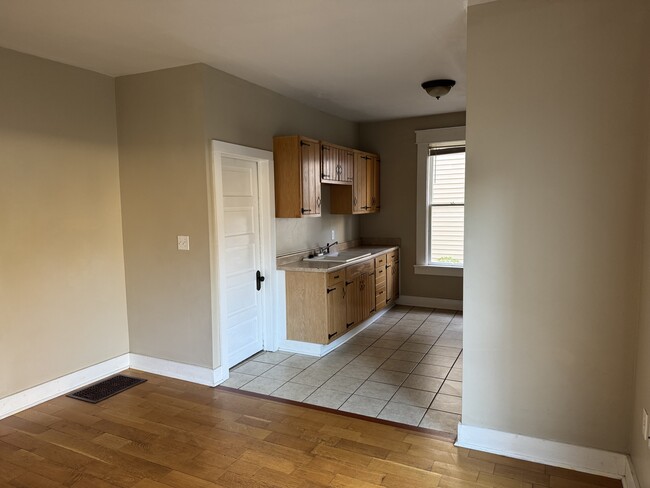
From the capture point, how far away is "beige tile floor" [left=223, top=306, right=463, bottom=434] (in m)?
3.20

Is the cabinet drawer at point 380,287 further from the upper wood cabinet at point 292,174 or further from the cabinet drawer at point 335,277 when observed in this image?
the upper wood cabinet at point 292,174

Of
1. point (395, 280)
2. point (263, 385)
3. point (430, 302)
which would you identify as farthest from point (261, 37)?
point (430, 302)

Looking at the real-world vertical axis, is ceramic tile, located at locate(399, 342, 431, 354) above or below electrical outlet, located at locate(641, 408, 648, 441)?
below

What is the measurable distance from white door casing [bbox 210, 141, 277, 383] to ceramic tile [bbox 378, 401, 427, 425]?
1446 millimetres

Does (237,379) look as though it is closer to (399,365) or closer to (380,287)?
(399,365)

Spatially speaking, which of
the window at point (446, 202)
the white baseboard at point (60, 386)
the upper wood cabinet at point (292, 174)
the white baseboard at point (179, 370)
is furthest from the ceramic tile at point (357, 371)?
the window at point (446, 202)

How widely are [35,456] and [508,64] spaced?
358cm

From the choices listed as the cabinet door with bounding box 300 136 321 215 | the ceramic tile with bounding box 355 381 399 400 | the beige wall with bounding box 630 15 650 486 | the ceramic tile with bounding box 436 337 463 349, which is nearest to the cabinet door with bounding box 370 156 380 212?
the cabinet door with bounding box 300 136 321 215

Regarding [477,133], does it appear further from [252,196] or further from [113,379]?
[113,379]

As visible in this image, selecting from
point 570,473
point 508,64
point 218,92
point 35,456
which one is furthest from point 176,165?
point 570,473

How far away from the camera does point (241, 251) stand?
416 centimetres

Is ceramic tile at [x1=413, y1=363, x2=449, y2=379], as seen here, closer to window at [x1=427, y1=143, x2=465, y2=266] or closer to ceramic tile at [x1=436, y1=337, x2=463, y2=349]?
ceramic tile at [x1=436, y1=337, x2=463, y2=349]

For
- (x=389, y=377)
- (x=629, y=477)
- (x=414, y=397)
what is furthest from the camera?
(x=389, y=377)

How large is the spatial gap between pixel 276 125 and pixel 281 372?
2398 millimetres
